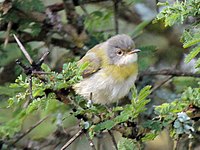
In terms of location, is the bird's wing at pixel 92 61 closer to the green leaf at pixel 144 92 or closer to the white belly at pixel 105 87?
the white belly at pixel 105 87

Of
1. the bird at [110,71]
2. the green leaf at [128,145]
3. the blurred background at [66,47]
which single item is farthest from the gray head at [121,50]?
the green leaf at [128,145]

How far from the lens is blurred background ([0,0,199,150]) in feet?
12.2

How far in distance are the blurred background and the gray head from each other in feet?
0.46

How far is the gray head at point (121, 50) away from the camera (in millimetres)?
3615

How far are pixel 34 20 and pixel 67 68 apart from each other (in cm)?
192

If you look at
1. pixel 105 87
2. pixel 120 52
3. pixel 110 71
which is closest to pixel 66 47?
pixel 120 52

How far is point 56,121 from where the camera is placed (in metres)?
3.85

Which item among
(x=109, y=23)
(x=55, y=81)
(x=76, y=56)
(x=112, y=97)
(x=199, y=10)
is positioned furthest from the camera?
(x=109, y=23)

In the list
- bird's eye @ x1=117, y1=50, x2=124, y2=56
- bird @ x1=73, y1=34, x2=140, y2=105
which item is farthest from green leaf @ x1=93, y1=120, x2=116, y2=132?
bird's eye @ x1=117, y1=50, x2=124, y2=56

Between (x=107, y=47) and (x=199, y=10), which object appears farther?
(x=107, y=47)

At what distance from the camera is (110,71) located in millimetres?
3535

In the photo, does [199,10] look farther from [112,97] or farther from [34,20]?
[34,20]

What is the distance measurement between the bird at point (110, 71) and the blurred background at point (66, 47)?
171mm

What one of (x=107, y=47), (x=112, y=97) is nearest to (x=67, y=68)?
(x=112, y=97)
